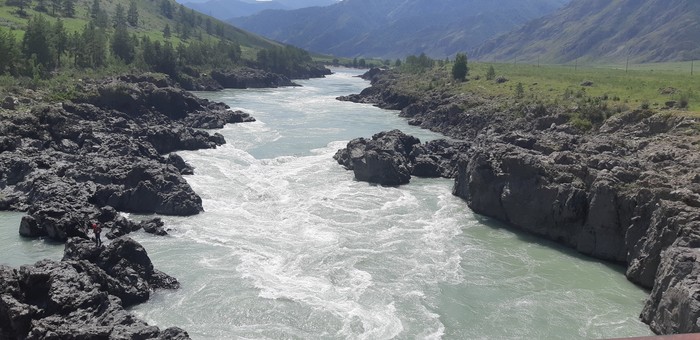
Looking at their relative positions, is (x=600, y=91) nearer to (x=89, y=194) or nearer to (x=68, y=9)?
(x=89, y=194)

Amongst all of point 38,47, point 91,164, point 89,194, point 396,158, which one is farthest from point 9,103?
point 396,158

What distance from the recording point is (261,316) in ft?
101

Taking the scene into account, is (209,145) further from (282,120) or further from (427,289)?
(427,289)

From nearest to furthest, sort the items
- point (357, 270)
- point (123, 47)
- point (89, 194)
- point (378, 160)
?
point (357, 270)
point (89, 194)
point (378, 160)
point (123, 47)

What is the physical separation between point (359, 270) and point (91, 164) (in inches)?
1239

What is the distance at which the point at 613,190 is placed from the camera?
40.9 metres

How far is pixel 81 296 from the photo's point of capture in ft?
88.9

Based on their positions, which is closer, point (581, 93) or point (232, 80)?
point (581, 93)

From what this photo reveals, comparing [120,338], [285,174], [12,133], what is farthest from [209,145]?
[120,338]

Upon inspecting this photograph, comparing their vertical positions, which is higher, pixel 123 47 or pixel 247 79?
pixel 123 47

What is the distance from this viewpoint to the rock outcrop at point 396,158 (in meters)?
60.3

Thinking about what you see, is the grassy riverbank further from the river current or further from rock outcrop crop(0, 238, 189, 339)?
rock outcrop crop(0, 238, 189, 339)

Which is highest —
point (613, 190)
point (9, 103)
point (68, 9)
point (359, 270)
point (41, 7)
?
point (68, 9)

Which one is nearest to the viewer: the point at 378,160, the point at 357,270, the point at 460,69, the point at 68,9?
the point at 357,270
